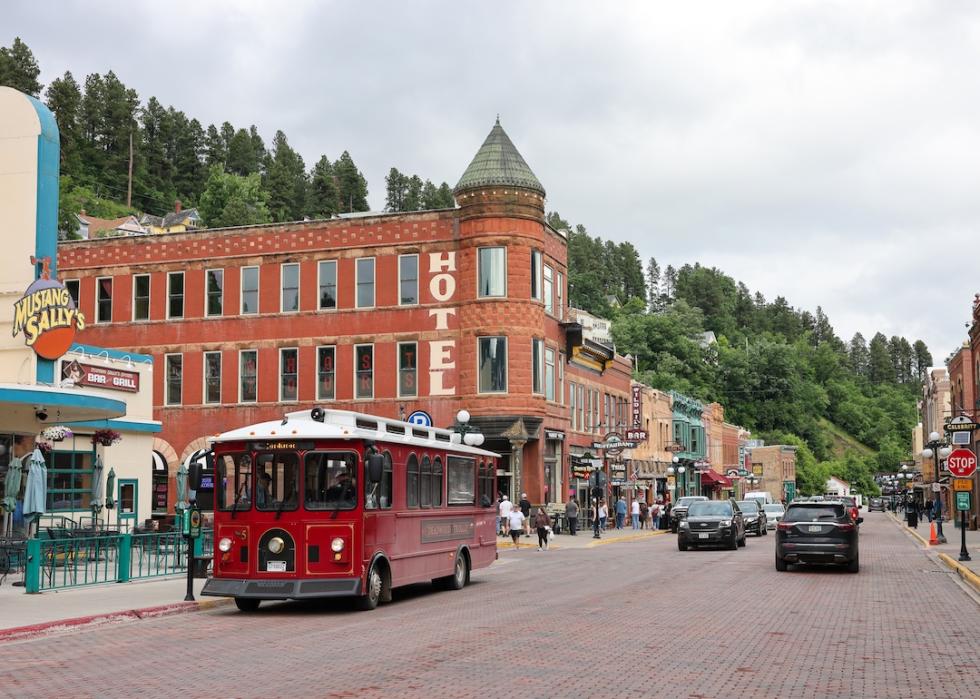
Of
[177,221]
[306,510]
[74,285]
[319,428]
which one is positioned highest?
[177,221]

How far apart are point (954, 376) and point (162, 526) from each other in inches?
1843

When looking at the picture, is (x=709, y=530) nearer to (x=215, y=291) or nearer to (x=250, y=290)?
(x=250, y=290)

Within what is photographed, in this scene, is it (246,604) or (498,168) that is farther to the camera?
(498,168)

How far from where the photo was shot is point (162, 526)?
31.1 metres

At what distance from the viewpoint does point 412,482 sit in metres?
19.5

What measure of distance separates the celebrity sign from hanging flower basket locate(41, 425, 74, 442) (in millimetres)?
1901

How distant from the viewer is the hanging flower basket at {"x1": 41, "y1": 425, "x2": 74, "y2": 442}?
87.8 feet

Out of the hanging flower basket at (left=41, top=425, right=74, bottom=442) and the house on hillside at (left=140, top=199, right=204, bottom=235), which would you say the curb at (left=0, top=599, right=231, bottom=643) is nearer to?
the hanging flower basket at (left=41, top=425, right=74, bottom=442)

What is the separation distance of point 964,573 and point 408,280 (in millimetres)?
27337

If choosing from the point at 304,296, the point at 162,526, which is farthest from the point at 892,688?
the point at 304,296

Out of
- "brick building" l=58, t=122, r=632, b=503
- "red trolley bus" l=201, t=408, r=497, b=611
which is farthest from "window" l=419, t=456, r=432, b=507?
"brick building" l=58, t=122, r=632, b=503

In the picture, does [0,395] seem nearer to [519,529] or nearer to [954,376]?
[519,529]

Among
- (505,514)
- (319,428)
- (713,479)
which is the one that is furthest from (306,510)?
(713,479)

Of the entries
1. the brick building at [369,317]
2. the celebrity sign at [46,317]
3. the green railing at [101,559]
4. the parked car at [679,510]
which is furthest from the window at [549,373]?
the green railing at [101,559]
